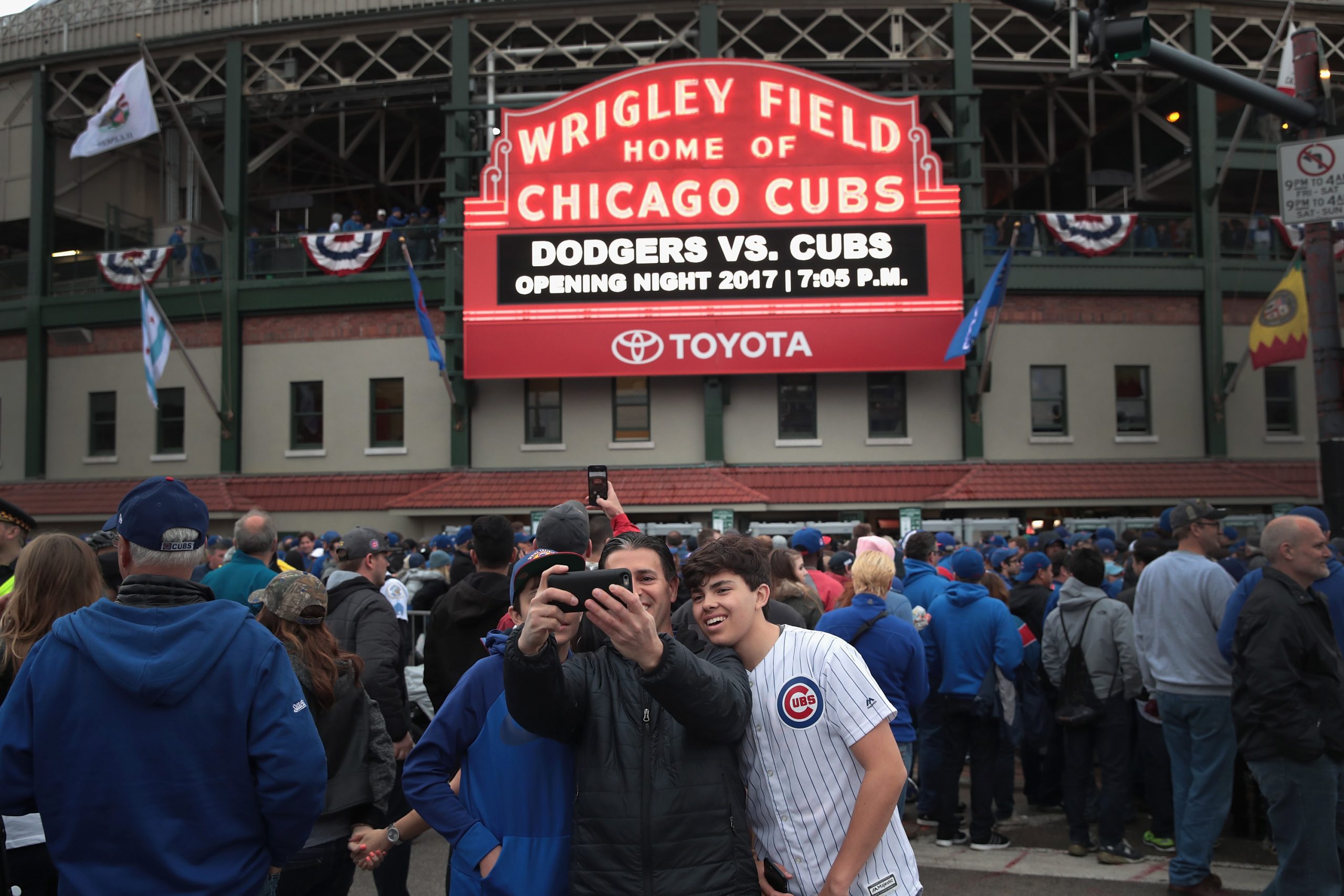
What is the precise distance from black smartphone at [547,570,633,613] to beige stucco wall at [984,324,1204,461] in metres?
20.4

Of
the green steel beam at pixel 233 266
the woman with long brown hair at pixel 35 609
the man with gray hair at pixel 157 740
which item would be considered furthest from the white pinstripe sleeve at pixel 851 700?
the green steel beam at pixel 233 266

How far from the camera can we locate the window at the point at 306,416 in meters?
23.1

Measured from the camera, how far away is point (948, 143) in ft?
69.5

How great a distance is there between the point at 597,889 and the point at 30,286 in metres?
26.9

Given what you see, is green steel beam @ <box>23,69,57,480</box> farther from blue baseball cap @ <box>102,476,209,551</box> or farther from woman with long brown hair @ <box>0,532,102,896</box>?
blue baseball cap @ <box>102,476,209,551</box>

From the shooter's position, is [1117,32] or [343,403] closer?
[1117,32]

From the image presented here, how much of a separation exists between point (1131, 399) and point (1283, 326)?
4449 mm

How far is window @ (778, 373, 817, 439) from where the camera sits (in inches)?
867

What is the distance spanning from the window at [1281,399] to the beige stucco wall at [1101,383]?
1.95 metres

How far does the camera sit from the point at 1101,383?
22.0 metres

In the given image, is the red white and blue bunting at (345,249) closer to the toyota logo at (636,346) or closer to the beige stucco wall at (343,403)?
the beige stucco wall at (343,403)

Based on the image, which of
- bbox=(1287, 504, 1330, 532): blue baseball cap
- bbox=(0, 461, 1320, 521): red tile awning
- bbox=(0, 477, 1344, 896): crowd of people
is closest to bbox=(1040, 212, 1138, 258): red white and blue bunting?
bbox=(0, 461, 1320, 521): red tile awning

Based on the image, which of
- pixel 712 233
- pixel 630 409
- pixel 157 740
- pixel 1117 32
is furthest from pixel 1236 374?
pixel 157 740

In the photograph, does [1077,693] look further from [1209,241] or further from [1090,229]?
[1209,241]
